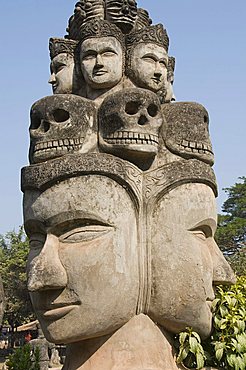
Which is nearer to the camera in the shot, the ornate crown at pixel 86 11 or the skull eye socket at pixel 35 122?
the skull eye socket at pixel 35 122

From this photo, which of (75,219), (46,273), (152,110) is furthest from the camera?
(152,110)

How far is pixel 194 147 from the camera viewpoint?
4.63 metres

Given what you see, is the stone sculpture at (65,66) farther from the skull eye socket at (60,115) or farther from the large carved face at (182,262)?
the large carved face at (182,262)

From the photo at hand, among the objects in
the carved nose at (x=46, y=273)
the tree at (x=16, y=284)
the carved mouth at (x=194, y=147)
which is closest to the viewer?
the carved nose at (x=46, y=273)

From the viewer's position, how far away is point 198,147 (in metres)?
4.65

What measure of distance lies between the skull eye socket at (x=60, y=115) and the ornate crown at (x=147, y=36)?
107cm

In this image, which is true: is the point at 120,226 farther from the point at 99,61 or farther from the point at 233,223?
the point at 233,223

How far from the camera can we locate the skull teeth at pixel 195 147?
4.60m

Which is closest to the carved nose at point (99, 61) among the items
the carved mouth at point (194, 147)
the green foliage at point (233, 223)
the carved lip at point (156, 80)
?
the carved lip at point (156, 80)

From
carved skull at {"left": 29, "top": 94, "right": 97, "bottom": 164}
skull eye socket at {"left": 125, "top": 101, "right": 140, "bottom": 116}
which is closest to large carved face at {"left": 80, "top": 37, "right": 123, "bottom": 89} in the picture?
carved skull at {"left": 29, "top": 94, "right": 97, "bottom": 164}

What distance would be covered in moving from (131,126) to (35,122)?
0.88 m

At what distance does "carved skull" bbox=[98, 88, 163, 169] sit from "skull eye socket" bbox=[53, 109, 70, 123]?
1.02ft

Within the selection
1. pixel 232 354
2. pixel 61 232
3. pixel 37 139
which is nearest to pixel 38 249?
pixel 61 232

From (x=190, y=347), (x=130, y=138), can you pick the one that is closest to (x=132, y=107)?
(x=130, y=138)
